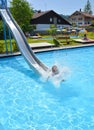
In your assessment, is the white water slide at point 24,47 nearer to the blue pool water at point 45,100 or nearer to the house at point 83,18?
the blue pool water at point 45,100

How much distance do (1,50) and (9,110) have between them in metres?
9.63

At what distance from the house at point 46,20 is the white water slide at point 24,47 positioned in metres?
27.4

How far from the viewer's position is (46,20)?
46.0 m

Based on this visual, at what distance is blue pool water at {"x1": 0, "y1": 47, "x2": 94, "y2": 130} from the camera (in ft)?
22.4

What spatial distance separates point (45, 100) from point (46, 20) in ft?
129

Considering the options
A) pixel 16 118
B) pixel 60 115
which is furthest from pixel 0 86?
pixel 60 115

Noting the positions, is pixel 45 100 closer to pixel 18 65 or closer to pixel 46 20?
pixel 18 65

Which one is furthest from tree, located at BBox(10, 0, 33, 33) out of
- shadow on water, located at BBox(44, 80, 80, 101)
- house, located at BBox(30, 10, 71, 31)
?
shadow on water, located at BBox(44, 80, 80, 101)

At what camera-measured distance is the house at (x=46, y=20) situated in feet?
143

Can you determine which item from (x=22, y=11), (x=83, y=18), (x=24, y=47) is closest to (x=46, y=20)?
(x=22, y=11)

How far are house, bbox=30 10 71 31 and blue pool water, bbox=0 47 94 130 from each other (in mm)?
31309

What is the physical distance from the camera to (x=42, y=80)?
10.6 meters

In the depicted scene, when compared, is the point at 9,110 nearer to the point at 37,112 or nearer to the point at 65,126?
the point at 37,112

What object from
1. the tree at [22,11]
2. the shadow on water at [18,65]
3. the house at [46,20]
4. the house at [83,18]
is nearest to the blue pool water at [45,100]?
the shadow on water at [18,65]
